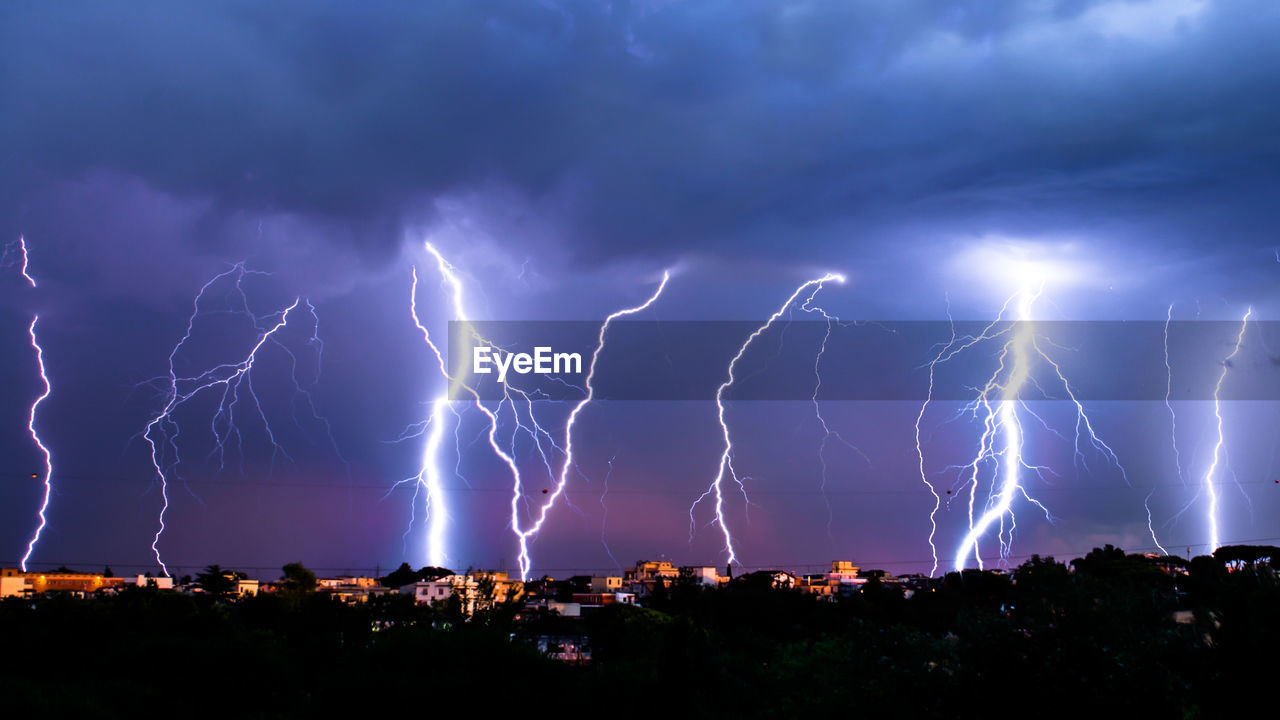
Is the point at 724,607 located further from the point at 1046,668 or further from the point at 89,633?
the point at 1046,668

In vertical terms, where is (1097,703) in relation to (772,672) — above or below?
above

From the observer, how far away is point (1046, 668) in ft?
30.9

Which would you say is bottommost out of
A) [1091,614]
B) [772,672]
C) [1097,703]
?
[772,672]

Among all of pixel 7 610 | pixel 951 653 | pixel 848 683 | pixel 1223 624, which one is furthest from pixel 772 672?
pixel 7 610

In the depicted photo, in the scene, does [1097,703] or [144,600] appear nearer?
[1097,703]

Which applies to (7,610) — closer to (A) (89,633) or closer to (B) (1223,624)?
(A) (89,633)

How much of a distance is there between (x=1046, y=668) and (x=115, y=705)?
14.7 meters

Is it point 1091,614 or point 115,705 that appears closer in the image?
point 1091,614

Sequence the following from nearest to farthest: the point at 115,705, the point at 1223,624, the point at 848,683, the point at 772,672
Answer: the point at 1223,624 < the point at 848,683 < the point at 115,705 < the point at 772,672

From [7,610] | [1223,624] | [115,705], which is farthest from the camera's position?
[7,610]

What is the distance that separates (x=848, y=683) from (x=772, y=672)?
7.37 meters

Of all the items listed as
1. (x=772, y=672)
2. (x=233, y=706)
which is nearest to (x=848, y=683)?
(x=772, y=672)

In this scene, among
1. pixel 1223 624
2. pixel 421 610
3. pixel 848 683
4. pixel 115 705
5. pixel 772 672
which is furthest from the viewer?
pixel 421 610

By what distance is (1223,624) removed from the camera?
10.3m
